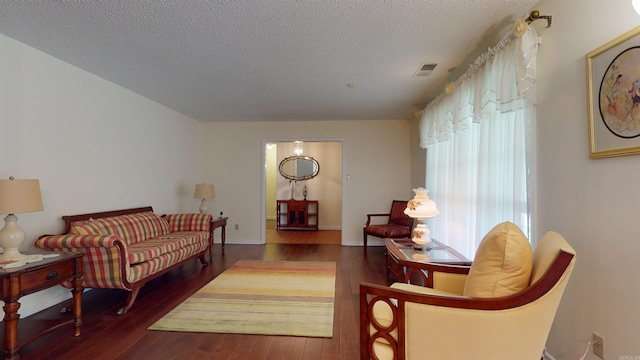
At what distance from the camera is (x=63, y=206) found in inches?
109

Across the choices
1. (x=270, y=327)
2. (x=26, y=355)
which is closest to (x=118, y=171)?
(x=26, y=355)

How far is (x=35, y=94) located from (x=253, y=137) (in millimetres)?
3189

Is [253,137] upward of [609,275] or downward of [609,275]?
upward

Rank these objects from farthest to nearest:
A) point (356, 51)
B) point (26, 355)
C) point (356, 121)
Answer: point (356, 121) < point (356, 51) < point (26, 355)

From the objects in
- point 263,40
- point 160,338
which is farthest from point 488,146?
point 160,338

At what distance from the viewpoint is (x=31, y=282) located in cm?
187

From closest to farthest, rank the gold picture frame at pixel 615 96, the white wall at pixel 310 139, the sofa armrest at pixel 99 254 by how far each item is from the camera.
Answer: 1. the gold picture frame at pixel 615 96
2. the sofa armrest at pixel 99 254
3. the white wall at pixel 310 139

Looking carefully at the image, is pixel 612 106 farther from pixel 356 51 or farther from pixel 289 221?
pixel 289 221

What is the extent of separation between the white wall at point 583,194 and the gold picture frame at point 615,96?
0.19 feet

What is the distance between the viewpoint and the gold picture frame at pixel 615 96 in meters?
1.24

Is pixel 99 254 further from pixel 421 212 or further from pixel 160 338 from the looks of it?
pixel 421 212

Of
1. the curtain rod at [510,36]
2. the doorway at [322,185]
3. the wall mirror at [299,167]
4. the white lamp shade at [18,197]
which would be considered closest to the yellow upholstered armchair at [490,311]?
the curtain rod at [510,36]

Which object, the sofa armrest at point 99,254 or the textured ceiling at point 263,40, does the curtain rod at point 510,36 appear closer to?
the textured ceiling at point 263,40

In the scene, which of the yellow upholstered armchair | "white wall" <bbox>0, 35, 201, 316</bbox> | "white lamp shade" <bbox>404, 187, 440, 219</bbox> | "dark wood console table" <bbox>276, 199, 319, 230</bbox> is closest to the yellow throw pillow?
the yellow upholstered armchair
